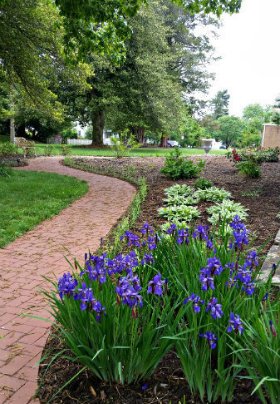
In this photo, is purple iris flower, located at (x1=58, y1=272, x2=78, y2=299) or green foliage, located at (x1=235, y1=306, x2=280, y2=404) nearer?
green foliage, located at (x1=235, y1=306, x2=280, y2=404)

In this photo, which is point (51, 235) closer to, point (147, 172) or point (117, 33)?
point (117, 33)

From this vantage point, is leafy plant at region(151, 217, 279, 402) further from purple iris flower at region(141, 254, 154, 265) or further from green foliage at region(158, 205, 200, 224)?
green foliage at region(158, 205, 200, 224)

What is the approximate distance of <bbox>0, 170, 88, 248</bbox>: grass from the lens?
6.13m

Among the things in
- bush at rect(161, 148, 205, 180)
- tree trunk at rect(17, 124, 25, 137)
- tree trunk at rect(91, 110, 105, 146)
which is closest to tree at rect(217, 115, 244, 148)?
tree trunk at rect(17, 124, 25, 137)

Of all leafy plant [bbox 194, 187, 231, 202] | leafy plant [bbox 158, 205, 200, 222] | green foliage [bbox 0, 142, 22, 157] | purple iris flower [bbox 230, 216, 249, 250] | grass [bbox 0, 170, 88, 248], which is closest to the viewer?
purple iris flower [bbox 230, 216, 249, 250]

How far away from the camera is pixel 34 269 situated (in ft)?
14.5

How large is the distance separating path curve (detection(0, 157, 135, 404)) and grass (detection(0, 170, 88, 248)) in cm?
17

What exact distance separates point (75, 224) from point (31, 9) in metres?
7.91

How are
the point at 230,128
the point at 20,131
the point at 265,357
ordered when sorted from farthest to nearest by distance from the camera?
the point at 230,128, the point at 20,131, the point at 265,357

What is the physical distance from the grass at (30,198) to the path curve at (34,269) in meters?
0.17

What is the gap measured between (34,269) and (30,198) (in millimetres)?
3860

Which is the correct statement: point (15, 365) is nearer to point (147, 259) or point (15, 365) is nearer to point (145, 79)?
point (147, 259)

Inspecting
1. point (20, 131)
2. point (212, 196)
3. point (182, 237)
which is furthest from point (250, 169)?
point (20, 131)

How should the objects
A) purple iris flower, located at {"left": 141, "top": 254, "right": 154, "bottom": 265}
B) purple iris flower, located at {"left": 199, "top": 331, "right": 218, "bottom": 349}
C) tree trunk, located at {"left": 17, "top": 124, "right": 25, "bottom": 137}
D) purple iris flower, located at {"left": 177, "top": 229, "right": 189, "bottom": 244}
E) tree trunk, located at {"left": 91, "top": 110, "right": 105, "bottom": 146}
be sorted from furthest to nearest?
tree trunk, located at {"left": 17, "top": 124, "right": 25, "bottom": 137}
tree trunk, located at {"left": 91, "top": 110, "right": 105, "bottom": 146}
purple iris flower, located at {"left": 177, "top": 229, "right": 189, "bottom": 244}
purple iris flower, located at {"left": 141, "top": 254, "right": 154, "bottom": 265}
purple iris flower, located at {"left": 199, "top": 331, "right": 218, "bottom": 349}
